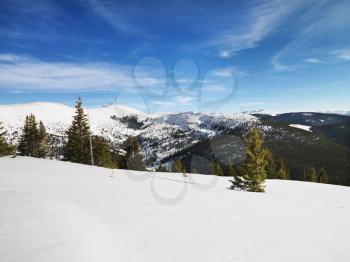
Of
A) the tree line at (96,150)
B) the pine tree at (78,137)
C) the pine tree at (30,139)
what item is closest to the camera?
the tree line at (96,150)

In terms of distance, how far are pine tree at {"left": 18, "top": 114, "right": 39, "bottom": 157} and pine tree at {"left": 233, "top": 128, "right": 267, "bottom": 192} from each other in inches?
1790

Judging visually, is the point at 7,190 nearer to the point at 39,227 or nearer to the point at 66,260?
the point at 39,227

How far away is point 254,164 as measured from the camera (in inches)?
1180

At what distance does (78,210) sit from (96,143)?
141 ft

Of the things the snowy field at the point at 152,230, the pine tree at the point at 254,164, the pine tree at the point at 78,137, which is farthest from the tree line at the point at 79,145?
the snowy field at the point at 152,230

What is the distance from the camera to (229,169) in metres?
69.5

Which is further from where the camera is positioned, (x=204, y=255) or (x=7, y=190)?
(x=7, y=190)

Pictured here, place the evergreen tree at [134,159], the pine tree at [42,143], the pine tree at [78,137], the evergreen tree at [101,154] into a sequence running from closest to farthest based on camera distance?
the pine tree at [78,137] < the evergreen tree at [101,154] < the evergreen tree at [134,159] < the pine tree at [42,143]

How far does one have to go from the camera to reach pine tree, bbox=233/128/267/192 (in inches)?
1167

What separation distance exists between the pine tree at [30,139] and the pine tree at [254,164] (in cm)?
4546

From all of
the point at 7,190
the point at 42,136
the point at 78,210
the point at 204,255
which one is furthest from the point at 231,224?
the point at 42,136

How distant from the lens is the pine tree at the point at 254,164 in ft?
97.2

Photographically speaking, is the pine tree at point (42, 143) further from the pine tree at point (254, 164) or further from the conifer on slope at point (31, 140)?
the pine tree at point (254, 164)

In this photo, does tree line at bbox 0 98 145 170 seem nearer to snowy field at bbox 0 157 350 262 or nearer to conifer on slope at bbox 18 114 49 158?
conifer on slope at bbox 18 114 49 158
